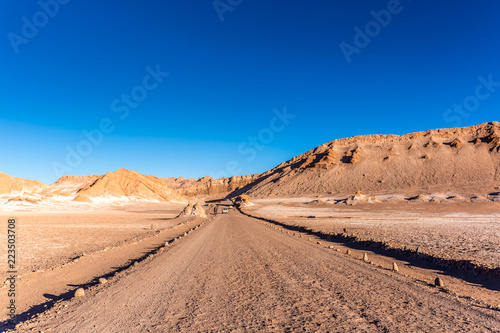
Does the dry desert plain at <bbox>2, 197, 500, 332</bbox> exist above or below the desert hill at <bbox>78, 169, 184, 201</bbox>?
below

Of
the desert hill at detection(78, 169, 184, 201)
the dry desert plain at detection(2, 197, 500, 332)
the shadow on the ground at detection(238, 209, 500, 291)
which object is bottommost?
the shadow on the ground at detection(238, 209, 500, 291)

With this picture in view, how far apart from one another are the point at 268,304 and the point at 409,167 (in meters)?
108

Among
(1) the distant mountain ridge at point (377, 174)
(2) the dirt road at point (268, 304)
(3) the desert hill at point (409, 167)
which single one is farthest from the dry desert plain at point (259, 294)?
(1) the distant mountain ridge at point (377, 174)

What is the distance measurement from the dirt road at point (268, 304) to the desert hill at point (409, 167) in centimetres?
8086

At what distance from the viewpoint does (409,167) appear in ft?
322

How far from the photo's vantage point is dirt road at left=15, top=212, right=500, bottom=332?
475cm

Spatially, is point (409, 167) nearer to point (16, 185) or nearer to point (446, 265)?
point (446, 265)

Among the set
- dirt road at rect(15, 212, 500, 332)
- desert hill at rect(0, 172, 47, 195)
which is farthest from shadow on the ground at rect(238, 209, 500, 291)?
desert hill at rect(0, 172, 47, 195)

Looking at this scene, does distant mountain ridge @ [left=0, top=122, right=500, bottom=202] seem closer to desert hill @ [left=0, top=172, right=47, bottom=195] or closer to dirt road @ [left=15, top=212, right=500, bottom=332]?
desert hill @ [left=0, top=172, right=47, bottom=195]

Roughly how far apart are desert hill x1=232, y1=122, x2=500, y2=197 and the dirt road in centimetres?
8086

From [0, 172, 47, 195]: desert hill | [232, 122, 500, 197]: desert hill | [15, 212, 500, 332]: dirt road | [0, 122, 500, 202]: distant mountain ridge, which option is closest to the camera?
[15, 212, 500, 332]: dirt road

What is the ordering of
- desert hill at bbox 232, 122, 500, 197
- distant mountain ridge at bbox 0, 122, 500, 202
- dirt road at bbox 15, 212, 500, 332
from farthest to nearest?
distant mountain ridge at bbox 0, 122, 500, 202
desert hill at bbox 232, 122, 500, 197
dirt road at bbox 15, 212, 500, 332

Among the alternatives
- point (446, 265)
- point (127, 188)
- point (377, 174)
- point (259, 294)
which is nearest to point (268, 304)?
point (259, 294)

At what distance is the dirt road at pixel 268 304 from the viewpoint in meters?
4.75
